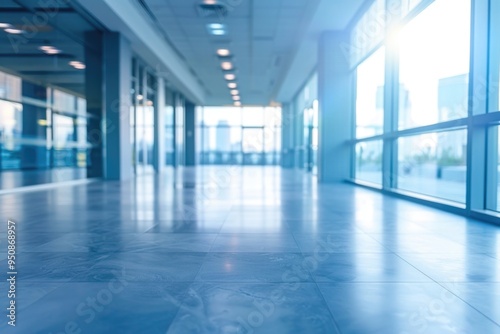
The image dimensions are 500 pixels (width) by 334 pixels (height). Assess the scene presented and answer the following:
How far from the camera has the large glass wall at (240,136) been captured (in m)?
30.4

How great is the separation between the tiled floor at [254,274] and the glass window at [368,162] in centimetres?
494

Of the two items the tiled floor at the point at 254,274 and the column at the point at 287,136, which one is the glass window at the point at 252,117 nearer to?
the column at the point at 287,136

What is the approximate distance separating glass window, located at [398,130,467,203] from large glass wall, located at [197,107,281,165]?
17.2m

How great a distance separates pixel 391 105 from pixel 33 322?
766cm

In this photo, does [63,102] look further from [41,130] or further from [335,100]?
[335,100]

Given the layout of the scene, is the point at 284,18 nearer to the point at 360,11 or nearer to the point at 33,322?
the point at 360,11

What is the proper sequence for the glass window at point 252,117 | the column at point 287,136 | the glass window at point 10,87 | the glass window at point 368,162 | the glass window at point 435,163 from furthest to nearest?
the glass window at point 252,117 → the column at point 287,136 → the glass window at point 368,162 → the glass window at point 10,87 → the glass window at point 435,163

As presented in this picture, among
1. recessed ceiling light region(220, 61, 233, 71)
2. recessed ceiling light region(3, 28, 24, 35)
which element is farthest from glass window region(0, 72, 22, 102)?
recessed ceiling light region(220, 61, 233, 71)

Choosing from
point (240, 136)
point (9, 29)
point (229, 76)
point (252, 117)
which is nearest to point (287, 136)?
point (252, 117)

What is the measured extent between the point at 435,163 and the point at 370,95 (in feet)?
13.0

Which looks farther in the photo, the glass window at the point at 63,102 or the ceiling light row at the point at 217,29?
the ceiling light row at the point at 217,29

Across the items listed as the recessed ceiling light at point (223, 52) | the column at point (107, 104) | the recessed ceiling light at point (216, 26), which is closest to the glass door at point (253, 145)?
the recessed ceiling light at point (223, 52)

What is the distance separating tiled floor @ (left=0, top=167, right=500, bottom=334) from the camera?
1858 mm

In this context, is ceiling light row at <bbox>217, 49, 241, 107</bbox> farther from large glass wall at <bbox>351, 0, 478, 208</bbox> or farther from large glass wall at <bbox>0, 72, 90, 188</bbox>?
large glass wall at <bbox>0, 72, 90, 188</bbox>
